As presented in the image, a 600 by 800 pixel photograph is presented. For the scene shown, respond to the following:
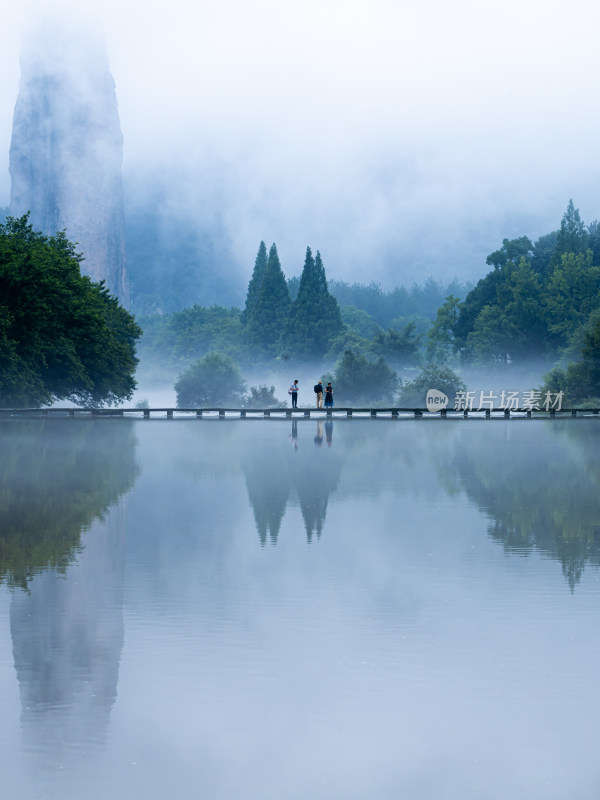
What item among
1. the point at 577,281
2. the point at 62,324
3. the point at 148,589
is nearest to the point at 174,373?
the point at 577,281

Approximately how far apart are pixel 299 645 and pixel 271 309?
140041 mm

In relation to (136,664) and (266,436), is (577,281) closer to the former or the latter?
(266,436)

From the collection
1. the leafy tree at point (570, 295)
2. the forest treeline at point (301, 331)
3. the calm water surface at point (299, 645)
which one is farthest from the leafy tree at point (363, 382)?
the calm water surface at point (299, 645)

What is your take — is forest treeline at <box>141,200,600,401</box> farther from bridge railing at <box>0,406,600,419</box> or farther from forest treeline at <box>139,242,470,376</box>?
A: bridge railing at <box>0,406,600,419</box>

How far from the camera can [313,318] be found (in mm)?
138625

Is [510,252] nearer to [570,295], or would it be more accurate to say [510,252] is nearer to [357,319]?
[570,295]

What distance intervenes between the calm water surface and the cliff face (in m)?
179

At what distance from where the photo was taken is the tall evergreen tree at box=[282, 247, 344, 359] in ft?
453

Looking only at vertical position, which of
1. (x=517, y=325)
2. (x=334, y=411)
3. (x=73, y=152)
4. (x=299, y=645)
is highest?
(x=73, y=152)

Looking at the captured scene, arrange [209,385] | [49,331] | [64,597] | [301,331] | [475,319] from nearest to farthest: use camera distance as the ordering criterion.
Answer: [64,597] → [49,331] → [209,385] → [475,319] → [301,331]

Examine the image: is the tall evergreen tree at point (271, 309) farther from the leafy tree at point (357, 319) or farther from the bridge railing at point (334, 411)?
the bridge railing at point (334, 411)

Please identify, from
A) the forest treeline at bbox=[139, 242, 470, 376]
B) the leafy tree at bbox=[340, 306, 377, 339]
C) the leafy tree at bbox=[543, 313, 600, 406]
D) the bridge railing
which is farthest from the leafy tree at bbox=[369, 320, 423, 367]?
the leafy tree at bbox=[340, 306, 377, 339]

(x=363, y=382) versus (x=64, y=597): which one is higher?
(x=363, y=382)

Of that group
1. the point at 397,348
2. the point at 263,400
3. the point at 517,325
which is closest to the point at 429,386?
the point at 263,400
